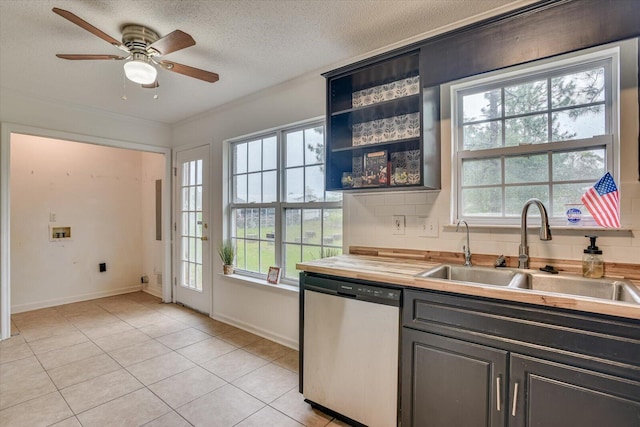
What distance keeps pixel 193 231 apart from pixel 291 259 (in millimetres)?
1782

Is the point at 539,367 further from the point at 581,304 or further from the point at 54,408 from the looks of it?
the point at 54,408

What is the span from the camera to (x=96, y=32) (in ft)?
5.76

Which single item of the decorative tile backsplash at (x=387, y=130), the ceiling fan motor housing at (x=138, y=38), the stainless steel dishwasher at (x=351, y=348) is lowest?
the stainless steel dishwasher at (x=351, y=348)

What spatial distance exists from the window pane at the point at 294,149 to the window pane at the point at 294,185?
0.25 ft

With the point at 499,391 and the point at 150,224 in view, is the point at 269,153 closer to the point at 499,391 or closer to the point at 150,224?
the point at 499,391

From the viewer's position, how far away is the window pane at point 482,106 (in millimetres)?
2068

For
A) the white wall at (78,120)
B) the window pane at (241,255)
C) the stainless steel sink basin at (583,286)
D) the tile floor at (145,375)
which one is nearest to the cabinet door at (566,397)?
the stainless steel sink basin at (583,286)

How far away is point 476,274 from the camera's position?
189 cm

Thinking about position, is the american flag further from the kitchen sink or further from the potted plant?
the potted plant

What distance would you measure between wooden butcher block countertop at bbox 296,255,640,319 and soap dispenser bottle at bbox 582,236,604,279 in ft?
1.73

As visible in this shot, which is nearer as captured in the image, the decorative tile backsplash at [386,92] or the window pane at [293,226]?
the decorative tile backsplash at [386,92]

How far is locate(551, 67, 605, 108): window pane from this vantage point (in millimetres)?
1753

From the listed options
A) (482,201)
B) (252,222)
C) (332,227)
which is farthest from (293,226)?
(482,201)

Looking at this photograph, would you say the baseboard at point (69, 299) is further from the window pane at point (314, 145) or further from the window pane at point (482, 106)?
the window pane at point (482, 106)
